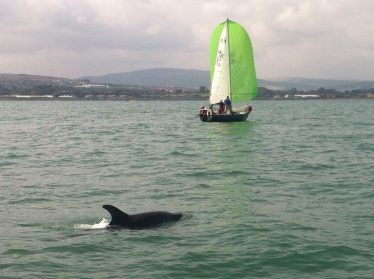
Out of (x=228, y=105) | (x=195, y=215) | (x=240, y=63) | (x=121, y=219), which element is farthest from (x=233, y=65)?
(x=121, y=219)

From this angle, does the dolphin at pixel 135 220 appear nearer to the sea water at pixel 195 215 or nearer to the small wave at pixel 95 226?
the small wave at pixel 95 226

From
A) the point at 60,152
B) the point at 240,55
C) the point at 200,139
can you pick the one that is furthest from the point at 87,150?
the point at 240,55

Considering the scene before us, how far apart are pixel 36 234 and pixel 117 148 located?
2225 cm

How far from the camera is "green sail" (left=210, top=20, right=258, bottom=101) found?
2376 inches

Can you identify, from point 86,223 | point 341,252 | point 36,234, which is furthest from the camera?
point 86,223

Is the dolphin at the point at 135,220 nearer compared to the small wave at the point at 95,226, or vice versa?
the dolphin at the point at 135,220

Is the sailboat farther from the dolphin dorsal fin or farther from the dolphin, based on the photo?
the dolphin dorsal fin

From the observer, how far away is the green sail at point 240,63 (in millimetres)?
60344

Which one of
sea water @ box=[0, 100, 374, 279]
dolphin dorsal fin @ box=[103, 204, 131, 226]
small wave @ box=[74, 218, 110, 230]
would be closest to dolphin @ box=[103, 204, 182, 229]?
dolphin dorsal fin @ box=[103, 204, 131, 226]

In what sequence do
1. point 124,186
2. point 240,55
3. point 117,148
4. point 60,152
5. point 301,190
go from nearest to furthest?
point 301,190 < point 124,186 < point 60,152 < point 117,148 < point 240,55

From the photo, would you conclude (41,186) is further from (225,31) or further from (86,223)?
(225,31)

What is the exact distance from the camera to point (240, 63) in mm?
60438

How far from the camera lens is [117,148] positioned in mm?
36219

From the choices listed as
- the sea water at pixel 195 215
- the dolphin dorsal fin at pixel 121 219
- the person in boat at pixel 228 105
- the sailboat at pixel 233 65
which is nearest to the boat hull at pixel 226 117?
the person in boat at pixel 228 105
